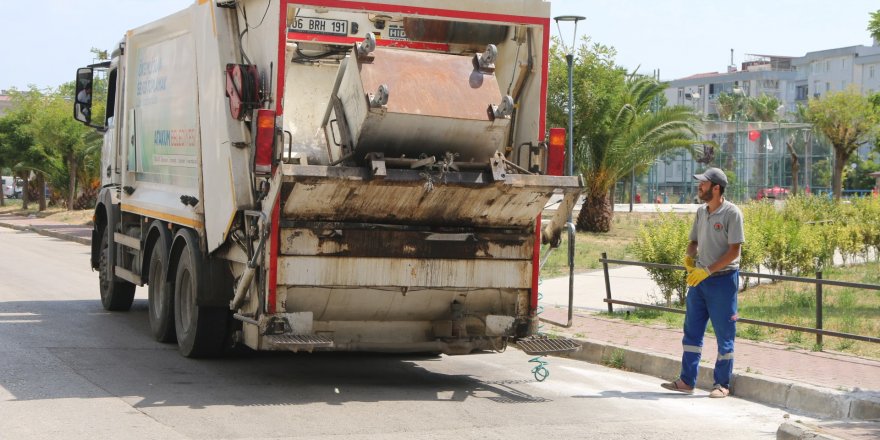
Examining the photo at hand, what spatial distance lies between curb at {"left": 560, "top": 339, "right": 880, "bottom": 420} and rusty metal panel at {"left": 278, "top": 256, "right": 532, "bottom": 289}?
Answer: 183 cm

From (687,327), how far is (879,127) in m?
40.9

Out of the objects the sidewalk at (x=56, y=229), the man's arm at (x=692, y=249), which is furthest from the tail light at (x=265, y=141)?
the sidewalk at (x=56, y=229)

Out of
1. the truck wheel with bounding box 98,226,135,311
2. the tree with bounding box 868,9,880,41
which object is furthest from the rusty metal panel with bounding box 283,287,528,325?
the tree with bounding box 868,9,880,41

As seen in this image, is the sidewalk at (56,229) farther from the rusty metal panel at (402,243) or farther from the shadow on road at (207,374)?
the rusty metal panel at (402,243)

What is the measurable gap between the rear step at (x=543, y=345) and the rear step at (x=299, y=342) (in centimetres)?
165

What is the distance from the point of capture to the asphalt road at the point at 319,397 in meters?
7.23

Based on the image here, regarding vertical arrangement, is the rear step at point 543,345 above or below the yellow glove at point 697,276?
below

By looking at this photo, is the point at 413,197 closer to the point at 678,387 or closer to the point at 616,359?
the point at 678,387

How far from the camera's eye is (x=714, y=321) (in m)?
8.92

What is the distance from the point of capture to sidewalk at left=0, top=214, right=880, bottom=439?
7.91m

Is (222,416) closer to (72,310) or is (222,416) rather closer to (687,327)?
(687,327)

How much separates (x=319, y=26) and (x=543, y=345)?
329cm

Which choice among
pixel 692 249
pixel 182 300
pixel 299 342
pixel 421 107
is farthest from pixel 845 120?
pixel 299 342

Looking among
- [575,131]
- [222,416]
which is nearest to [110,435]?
[222,416]
